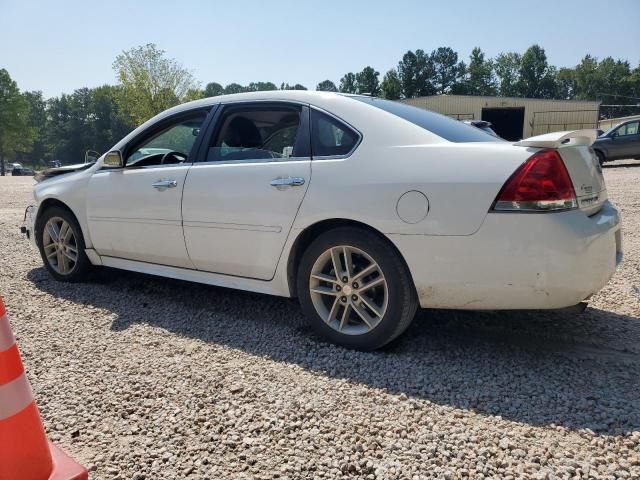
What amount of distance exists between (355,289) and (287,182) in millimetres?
801

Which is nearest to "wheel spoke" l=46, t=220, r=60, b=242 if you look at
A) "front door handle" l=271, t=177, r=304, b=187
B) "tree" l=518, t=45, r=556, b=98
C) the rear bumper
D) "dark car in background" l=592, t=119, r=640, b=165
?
"front door handle" l=271, t=177, r=304, b=187

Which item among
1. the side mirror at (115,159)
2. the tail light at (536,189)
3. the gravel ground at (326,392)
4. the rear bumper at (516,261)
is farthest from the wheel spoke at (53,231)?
the tail light at (536,189)

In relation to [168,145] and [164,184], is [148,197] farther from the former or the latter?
[168,145]

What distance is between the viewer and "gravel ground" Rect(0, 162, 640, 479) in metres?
2.04

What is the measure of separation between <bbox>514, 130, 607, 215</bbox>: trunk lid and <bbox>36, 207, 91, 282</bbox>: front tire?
12.5ft

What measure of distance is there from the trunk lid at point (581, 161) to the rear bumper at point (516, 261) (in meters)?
0.10

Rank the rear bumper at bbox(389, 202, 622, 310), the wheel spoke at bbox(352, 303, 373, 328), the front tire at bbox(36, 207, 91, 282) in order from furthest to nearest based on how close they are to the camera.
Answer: the front tire at bbox(36, 207, 91, 282)
the wheel spoke at bbox(352, 303, 373, 328)
the rear bumper at bbox(389, 202, 622, 310)

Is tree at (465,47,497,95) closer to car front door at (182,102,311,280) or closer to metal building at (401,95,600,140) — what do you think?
metal building at (401,95,600,140)

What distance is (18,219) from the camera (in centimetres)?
934

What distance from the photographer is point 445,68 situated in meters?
106

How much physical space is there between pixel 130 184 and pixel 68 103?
115 meters

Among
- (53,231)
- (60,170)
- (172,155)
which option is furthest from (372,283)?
(60,170)

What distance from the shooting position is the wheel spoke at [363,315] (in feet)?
9.82

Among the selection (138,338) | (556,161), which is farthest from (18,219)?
(556,161)
